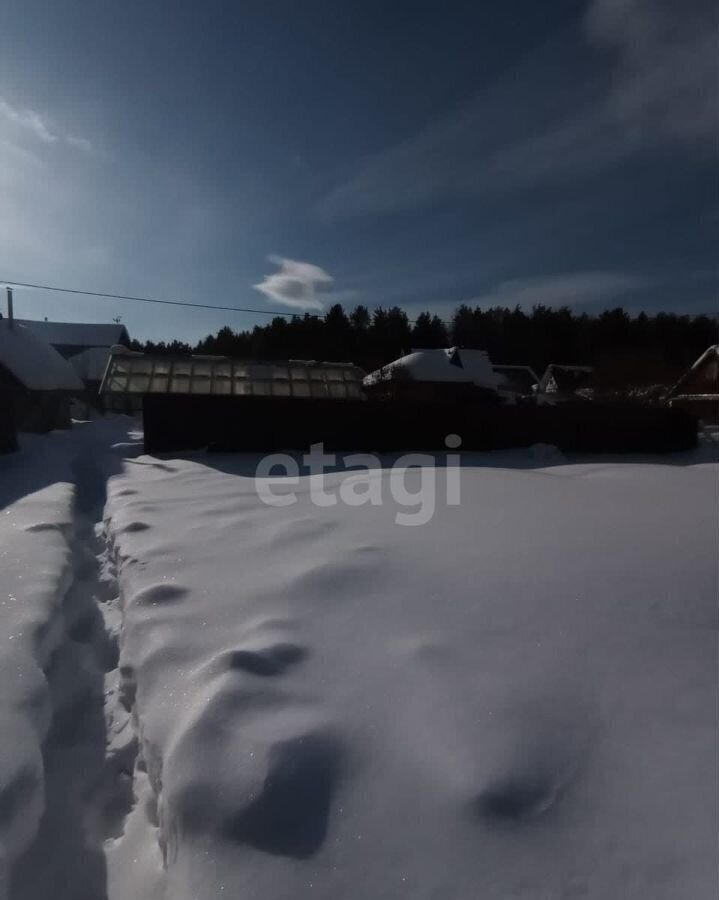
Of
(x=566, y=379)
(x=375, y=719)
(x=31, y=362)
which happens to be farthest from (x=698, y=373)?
(x=31, y=362)

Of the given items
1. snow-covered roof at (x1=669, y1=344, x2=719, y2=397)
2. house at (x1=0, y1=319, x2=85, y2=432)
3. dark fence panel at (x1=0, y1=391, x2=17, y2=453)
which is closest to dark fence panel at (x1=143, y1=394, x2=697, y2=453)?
dark fence panel at (x1=0, y1=391, x2=17, y2=453)

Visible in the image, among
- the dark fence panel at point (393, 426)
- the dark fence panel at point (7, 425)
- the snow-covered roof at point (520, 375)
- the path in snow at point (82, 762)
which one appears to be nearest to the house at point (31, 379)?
the dark fence panel at point (7, 425)

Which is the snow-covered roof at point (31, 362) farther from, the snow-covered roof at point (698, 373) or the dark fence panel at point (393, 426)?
the snow-covered roof at point (698, 373)

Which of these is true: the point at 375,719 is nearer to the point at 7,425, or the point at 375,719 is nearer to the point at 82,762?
the point at 82,762

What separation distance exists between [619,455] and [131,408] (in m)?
12.8

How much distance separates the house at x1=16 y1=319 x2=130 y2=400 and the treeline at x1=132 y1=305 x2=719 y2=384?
6.25 m

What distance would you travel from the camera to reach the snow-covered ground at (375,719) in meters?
1.31

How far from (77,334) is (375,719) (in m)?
42.8

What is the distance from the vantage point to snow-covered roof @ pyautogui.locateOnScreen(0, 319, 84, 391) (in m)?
14.4

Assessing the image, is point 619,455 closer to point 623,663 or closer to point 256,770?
point 623,663

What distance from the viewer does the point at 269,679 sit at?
2.04 meters

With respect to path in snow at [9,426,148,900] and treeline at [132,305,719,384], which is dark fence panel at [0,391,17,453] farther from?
treeline at [132,305,719,384]

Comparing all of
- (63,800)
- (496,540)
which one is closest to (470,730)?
(63,800)

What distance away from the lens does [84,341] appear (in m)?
37.2
